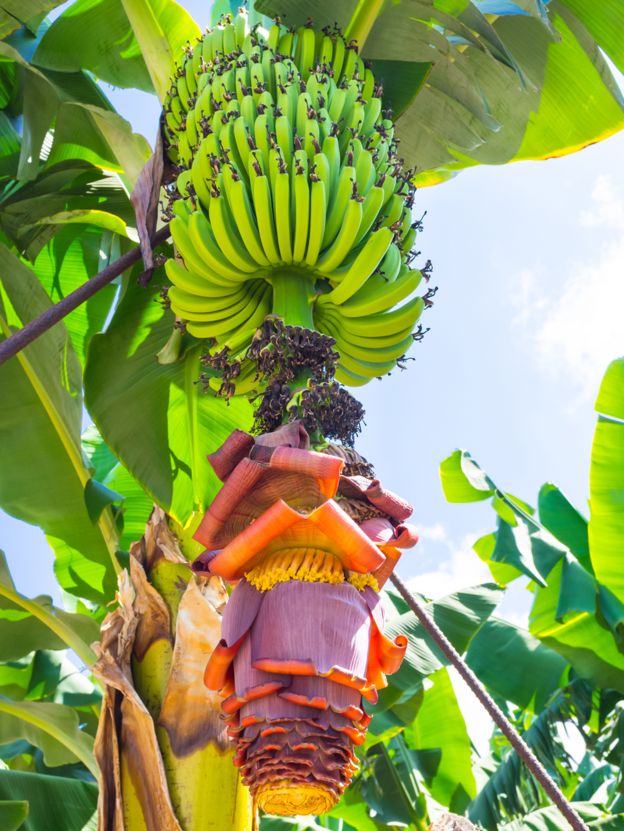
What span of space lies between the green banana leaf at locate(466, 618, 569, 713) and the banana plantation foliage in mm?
513

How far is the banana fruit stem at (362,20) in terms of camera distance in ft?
6.47

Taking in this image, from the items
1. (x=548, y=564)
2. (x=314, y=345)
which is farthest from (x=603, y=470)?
(x=314, y=345)

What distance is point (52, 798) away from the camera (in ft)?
9.00

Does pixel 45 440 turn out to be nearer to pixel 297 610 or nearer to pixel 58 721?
pixel 58 721

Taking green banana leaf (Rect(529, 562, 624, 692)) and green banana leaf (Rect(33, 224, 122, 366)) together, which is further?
green banana leaf (Rect(529, 562, 624, 692))

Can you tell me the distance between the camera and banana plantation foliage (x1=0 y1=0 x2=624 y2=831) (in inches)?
44.1

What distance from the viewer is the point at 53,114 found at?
102 inches

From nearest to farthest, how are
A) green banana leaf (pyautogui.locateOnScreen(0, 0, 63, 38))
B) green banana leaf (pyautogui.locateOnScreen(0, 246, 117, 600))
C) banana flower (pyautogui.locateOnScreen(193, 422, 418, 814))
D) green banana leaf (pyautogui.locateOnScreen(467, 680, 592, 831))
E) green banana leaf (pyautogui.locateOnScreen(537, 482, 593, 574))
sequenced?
banana flower (pyautogui.locateOnScreen(193, 422, 418, 814)) < green banana leaf (pyautogui.locateOnScreen(0, 0, 63, 38)) < green banana leaf (pyautogui.locateOnScreen(0, 246, 117, 600)) < green banana leaf (pyautogui.locateOnScreen(467, 680, 592, 831)) < green banana leaf (pyautogui.locateOnScreen(537, 482, 593, 574))

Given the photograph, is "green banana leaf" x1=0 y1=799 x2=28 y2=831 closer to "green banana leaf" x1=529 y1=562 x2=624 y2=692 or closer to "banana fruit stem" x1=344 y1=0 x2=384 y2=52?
"banana fruit stem" x1=344 y1=0 x2=384 y2=52

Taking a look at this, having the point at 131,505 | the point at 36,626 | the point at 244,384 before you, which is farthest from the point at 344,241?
the point at 131,505

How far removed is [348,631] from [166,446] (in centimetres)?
133

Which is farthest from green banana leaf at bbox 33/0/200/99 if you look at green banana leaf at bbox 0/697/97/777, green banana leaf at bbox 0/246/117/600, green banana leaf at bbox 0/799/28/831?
green banana leaf at bbox 0/799/28/831

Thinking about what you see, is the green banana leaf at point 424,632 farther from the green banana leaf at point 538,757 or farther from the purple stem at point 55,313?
the purple stem at point 55,313

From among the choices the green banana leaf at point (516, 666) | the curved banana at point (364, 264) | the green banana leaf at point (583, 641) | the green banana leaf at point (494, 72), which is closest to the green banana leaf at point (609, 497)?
the green banana leaf at point (583, 641)
